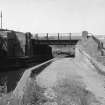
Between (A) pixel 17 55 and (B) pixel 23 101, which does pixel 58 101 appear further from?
(A) pixel 17 55

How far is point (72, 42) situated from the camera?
166 feet

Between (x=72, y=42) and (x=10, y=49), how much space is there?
580 inches

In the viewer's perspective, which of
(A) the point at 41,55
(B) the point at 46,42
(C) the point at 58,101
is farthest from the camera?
(A) the point at 41,55

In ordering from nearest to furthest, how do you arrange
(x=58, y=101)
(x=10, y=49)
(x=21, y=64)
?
(x=58, y=101), (x=21, y=64), (x=10, y=49)

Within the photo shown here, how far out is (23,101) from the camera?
22.7ft

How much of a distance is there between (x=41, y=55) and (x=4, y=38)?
58.0 feet

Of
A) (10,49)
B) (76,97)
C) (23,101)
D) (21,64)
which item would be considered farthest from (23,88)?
(10,49)

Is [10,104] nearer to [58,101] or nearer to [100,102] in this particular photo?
[58,101]

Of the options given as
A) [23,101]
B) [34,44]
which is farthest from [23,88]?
[34,44]

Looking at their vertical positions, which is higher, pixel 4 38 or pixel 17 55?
pixel 4 38

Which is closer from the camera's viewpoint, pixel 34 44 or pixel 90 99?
pixel 90 99

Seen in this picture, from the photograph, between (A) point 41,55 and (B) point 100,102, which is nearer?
(B) point 100,102

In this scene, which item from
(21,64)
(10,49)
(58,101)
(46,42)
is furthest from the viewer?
(46,42)

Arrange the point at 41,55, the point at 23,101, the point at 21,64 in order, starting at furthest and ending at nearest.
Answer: the point at 41,55 → the point at 21,64 → the point at 23,101
